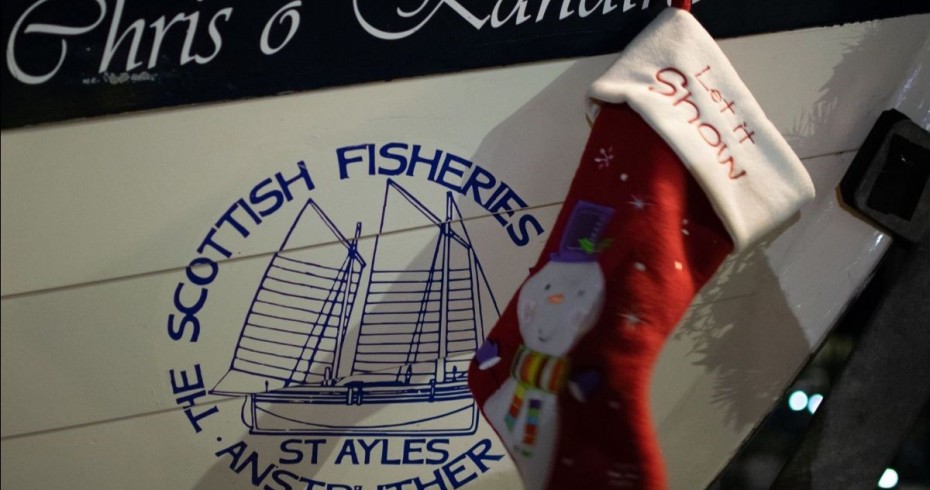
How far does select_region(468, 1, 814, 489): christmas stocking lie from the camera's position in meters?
0.73

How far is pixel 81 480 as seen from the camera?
862 mm

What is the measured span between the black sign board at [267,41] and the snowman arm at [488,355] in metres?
→ 0.28

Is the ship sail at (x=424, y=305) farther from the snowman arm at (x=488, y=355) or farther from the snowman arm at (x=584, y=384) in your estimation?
the snowman arm at (x=584, y=384)

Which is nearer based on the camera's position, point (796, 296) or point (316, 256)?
point (316, 256)

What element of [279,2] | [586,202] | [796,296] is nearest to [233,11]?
[279,2]

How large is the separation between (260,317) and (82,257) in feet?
0.58

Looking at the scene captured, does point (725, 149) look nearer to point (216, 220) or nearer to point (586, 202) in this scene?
point (586, 202)

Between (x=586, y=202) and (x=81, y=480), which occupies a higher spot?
(x=586, y=202)

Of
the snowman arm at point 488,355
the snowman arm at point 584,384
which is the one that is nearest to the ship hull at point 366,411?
the snowman arm at point 488,355

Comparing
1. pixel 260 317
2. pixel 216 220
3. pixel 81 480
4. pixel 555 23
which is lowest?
pixel 81 480

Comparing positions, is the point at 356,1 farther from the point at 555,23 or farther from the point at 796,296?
the point at 796,296

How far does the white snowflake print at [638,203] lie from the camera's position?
2.49 ft

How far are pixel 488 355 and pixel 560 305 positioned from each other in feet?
0.33

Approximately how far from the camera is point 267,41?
31.9 inches
